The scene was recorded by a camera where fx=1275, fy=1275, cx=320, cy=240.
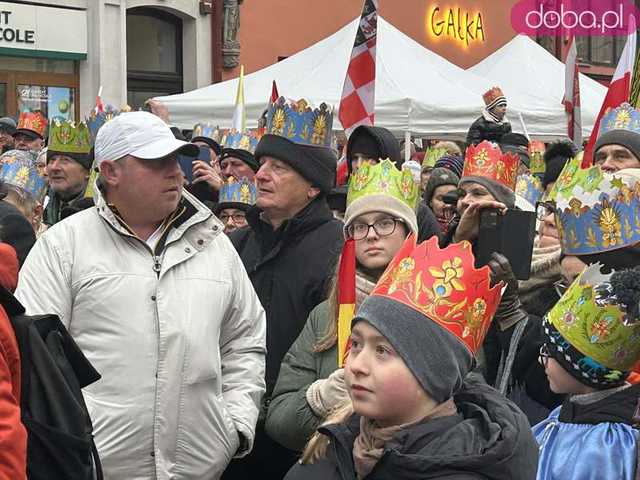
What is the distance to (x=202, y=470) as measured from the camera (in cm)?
428

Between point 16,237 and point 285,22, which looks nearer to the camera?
point 16,237

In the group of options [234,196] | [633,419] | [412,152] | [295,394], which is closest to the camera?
[633,419]

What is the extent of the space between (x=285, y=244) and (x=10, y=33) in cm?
1370

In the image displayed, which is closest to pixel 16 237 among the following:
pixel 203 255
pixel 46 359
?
pixel 203 255

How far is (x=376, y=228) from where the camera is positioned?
4457 millimetres

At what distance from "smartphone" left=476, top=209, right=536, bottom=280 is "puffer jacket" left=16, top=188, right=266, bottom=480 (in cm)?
96

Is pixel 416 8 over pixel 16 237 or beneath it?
over

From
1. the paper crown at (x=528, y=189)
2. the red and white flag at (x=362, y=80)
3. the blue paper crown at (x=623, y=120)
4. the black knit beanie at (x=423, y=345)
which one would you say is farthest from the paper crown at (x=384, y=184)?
the red and white flag at (x=362, y=80)

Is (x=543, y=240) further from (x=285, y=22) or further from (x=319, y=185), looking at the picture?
(x=285, y=22)

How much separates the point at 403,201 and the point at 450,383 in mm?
1650

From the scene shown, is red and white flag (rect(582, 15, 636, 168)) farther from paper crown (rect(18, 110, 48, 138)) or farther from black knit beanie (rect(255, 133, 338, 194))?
paper crown (rect(18, 110, 48, 138))

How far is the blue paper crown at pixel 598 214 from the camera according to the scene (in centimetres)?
428

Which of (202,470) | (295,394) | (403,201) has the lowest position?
(202,470)

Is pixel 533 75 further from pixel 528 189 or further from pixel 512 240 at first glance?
pixel 512 240
